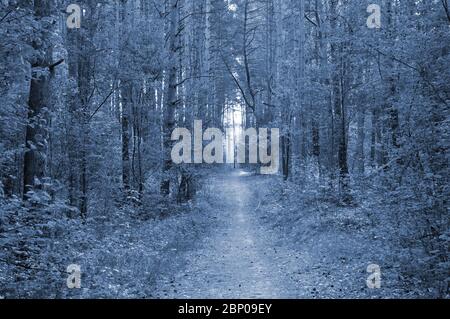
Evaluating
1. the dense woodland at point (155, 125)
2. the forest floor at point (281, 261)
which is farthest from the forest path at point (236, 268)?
the dense woodland at point (155, 125)

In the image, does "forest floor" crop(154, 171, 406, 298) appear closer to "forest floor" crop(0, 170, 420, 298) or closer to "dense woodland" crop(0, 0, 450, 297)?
"forest floor" crop(0, 170, 420, 298)

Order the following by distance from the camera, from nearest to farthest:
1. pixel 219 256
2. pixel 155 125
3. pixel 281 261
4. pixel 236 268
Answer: pixel 236 268, pixel 281 261, pixel 219 256, pixel 155 125

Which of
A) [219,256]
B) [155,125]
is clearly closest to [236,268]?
[219,256]

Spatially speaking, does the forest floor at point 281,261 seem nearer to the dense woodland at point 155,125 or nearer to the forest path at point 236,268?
the forest path at point 236,268

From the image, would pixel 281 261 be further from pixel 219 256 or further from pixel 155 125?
pixel 155 125

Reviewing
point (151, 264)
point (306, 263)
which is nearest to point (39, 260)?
point (151, 264)

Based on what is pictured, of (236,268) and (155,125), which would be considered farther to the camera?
(155,125)

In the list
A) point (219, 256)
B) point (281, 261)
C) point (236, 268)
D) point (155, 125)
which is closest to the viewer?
point (236, 268)

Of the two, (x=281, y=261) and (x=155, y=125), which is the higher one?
(x=155, y=125)

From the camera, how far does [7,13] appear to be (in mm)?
6473

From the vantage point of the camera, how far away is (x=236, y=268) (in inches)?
394

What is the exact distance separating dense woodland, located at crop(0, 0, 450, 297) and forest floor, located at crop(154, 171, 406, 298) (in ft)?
2.76

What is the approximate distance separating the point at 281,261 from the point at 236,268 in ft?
4.35

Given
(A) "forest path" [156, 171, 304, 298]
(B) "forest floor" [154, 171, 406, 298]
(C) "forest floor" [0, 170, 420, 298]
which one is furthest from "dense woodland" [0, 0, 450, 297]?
(A) "forest path" [156, 171, 304, 298]
